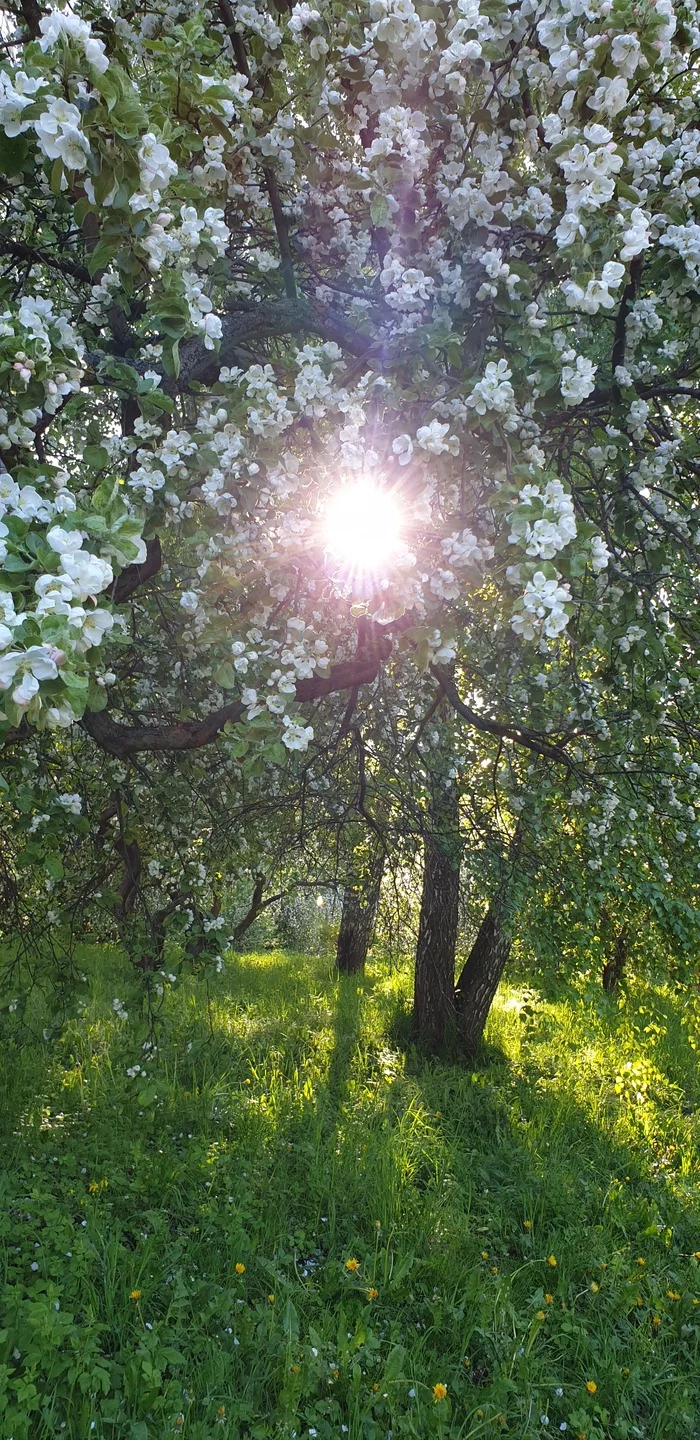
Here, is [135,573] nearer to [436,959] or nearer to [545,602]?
[545,602]

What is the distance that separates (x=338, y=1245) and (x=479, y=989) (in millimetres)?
3409

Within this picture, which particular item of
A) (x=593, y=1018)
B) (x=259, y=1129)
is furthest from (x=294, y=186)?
(x=593, y=1018)

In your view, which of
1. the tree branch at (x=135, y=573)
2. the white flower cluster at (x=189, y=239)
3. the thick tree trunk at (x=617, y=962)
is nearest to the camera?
the white flower cluster at (x=189, y=239)

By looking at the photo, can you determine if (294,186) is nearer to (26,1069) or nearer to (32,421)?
(32,421)

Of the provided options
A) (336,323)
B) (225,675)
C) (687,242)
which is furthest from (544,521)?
(336,323)

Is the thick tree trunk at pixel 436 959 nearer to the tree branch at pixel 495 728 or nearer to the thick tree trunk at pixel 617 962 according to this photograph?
the thick tree trunk at pixel 617 962

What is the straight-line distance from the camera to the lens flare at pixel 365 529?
230cm

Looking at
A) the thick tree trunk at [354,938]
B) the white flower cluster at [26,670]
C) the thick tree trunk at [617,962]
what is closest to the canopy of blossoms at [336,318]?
the white flower cluster at [26,670]

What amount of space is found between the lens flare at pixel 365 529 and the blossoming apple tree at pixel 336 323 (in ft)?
0.05

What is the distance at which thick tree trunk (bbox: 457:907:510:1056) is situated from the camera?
7.29 meters

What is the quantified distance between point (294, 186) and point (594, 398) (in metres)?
1.50

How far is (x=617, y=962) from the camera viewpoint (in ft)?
25.2

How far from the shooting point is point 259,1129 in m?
5.12

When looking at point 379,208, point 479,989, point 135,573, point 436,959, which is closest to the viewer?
point 379,208
